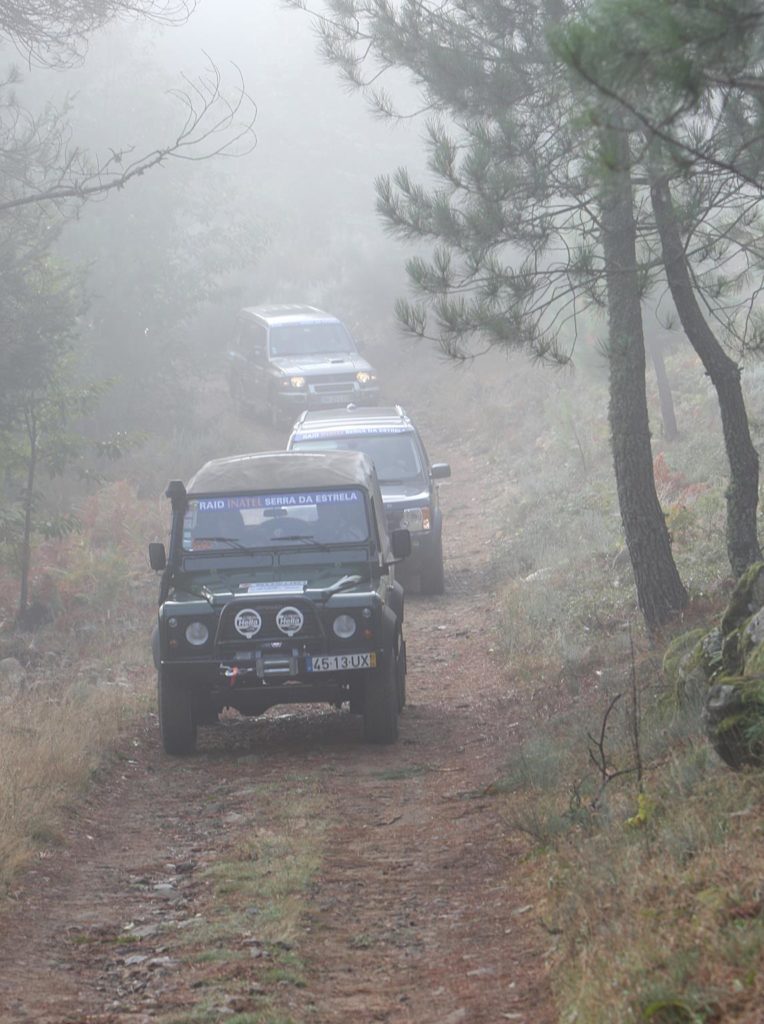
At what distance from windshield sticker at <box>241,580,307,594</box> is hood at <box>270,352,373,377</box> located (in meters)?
17.4

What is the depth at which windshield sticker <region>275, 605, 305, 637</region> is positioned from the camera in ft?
28.1

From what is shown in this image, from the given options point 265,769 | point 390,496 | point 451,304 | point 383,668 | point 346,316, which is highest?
point 346,316

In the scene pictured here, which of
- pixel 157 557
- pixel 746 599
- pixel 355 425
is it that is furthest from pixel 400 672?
pixel 355 425

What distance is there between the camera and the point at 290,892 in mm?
5844

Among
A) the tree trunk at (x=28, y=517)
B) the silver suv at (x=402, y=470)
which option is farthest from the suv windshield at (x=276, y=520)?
the tree trunk at (x=28, y=517)

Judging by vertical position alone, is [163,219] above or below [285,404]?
above

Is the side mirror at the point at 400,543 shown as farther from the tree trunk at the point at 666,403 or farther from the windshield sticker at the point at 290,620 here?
the tree trunk at the point at 666,403

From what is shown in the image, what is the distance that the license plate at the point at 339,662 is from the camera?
27.9 feet

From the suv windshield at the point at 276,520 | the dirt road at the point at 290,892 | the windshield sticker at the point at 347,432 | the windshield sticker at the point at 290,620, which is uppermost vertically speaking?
the windshield sticker at the point at 347,432

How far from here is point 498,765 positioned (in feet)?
27.1

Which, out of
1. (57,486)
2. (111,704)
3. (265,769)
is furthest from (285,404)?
(265,769)

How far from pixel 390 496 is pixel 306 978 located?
10677mm

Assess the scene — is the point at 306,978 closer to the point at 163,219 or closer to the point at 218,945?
the point at 218,945

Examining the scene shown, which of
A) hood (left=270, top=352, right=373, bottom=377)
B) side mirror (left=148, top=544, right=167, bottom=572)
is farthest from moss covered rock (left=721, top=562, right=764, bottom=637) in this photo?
hood (left=270, top=352, right=373, bottom=377)
